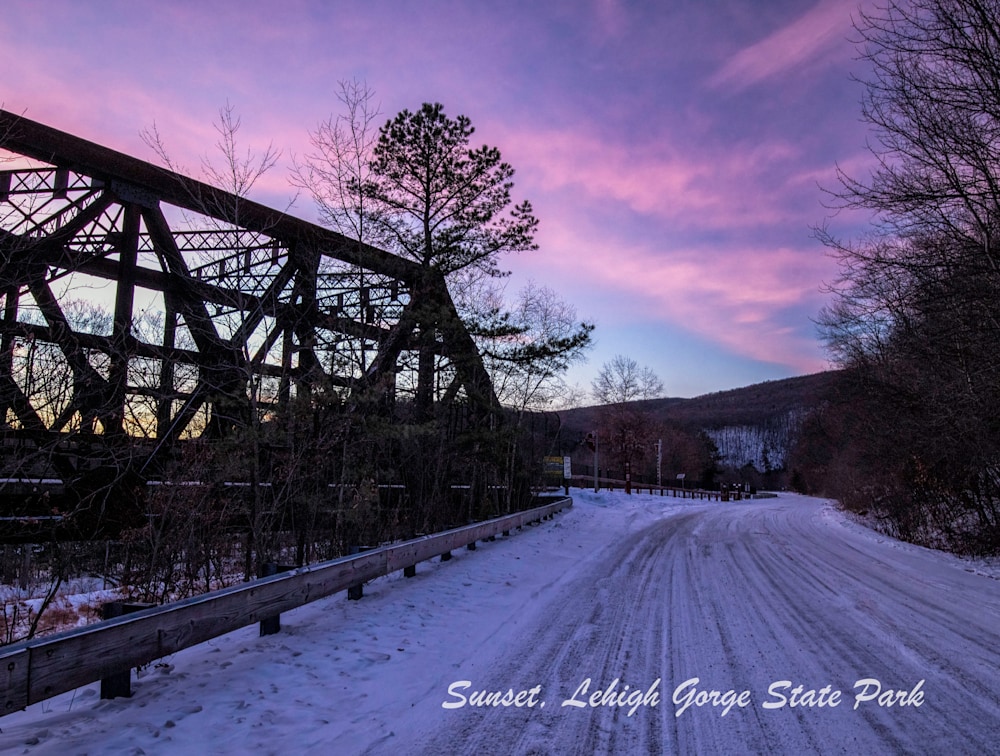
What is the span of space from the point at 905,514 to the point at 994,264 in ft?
37.7

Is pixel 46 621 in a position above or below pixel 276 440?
below

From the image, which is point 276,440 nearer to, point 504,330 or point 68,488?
point 504,330

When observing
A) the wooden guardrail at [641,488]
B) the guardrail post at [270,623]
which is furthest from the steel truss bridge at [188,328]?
the wooden guardrail at [641,488]

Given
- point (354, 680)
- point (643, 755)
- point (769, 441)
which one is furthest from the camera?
point (769, 441)

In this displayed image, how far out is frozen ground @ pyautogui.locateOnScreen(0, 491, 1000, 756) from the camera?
3.54 m

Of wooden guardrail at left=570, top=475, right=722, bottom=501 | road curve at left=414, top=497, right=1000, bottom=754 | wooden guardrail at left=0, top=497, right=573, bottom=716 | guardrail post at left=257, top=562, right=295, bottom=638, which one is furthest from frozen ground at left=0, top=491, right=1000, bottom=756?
wooden guardrail at left=570, top=475, right=722, bottom=501

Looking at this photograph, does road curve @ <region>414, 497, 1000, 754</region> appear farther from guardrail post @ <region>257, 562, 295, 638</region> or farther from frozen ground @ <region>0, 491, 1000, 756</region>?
guardrail post @ <region>257, 562, 295, 638</region>

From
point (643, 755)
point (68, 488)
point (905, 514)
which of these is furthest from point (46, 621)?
point (905, 514)

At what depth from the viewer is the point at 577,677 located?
4664mm

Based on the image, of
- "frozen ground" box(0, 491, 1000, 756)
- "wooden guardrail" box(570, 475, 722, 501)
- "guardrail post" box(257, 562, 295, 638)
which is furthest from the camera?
"wooden guardrail" box(570, 475, 722, 501)

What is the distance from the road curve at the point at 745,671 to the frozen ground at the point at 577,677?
0.02 meters

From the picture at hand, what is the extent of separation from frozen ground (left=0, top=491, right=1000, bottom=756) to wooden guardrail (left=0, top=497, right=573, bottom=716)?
31 cm

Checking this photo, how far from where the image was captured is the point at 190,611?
4219 millimetres

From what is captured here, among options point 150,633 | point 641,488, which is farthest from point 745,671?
point 641,488
